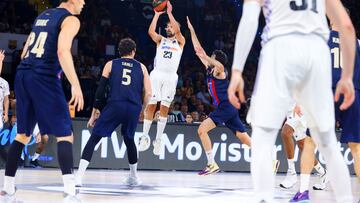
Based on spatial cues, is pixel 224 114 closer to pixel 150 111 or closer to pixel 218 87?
pixel 218 87

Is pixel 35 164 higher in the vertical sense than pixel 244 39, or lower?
lower

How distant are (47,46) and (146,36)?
13.9 m

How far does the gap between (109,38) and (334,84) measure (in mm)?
12618

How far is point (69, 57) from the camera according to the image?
5.00 metres

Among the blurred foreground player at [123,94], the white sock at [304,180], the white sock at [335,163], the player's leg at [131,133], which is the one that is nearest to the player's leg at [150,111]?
the player's leg at [131,133]

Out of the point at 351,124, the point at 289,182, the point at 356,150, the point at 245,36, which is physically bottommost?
the point at 289,182

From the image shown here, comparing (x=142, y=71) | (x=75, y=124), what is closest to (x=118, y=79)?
(x=142, y=71)

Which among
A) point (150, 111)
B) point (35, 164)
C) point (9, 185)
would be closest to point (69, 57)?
point (9, 185)

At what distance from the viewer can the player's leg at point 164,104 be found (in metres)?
10.7

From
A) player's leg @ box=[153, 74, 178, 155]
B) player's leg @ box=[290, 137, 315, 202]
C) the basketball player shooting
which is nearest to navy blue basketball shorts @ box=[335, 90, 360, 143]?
player's leg @ box=[290, 137, 315, 202]

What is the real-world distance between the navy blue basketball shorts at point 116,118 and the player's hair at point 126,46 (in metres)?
0.60

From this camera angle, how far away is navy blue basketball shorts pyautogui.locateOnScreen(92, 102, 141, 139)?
7.39 metres

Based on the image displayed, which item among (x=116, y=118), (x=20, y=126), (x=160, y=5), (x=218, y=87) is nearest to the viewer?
(x=20, y=126)

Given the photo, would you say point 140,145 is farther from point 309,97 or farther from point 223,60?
point 309,97
